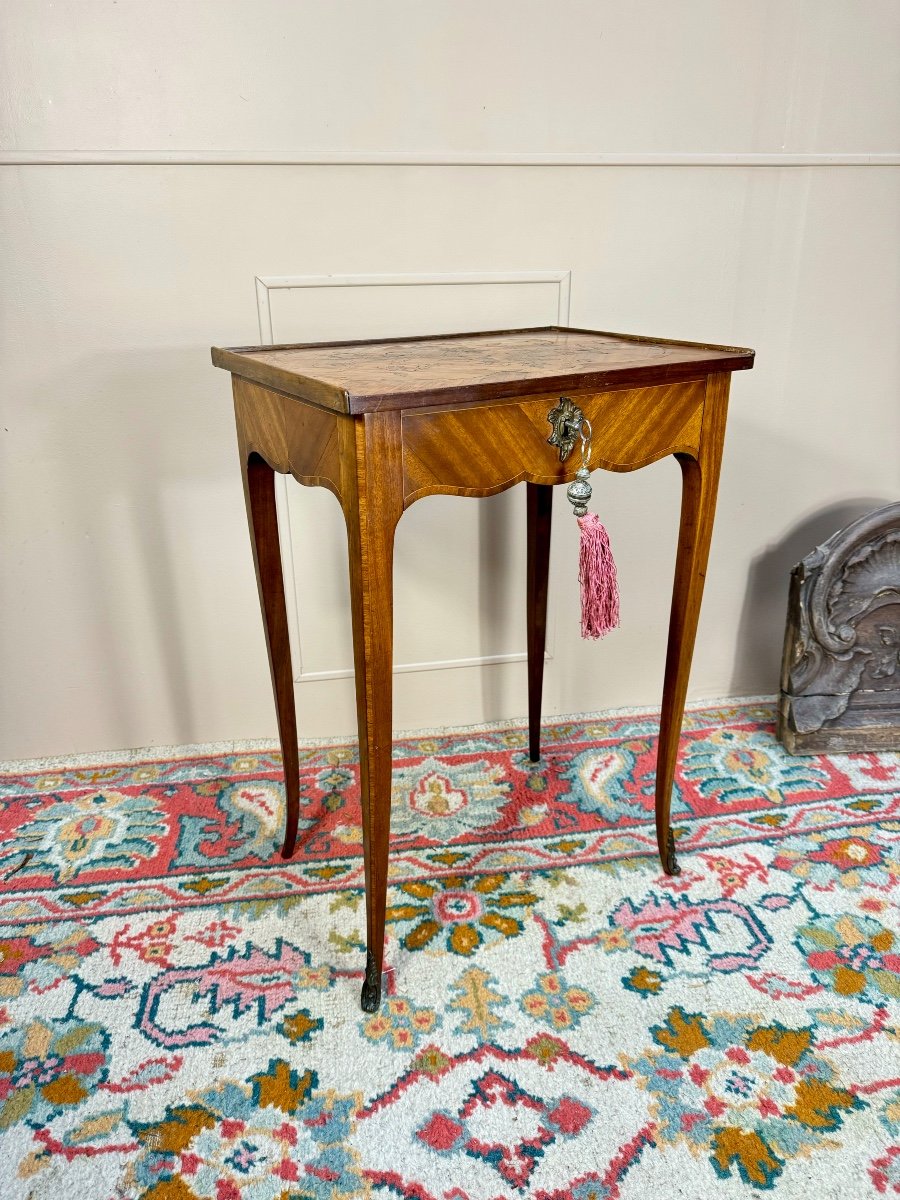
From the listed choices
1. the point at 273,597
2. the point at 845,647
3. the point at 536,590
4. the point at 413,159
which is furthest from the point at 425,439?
the point at 845,647

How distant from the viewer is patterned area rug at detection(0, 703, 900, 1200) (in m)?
1.07

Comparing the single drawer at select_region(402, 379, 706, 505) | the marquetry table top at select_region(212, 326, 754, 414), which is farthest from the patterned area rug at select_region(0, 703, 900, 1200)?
the marquetry table top at select_region(212, 326, 754, 414)

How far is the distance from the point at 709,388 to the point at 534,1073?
38.5 inches

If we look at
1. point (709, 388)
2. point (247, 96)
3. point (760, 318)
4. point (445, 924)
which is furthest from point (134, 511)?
point (760, 318)

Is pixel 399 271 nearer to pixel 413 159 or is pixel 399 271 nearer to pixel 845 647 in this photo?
pixel 413 159

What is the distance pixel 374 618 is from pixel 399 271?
90 cm

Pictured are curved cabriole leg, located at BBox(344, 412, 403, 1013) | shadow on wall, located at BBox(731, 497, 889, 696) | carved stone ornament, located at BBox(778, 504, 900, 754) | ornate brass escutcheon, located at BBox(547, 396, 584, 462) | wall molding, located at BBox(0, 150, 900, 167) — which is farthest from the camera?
shadow on wall, located at BBox(731, 497, 889, 696)

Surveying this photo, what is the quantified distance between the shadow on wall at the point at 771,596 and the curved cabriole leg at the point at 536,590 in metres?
0.61

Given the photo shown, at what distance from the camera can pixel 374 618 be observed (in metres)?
1.11

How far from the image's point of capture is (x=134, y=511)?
179 cm

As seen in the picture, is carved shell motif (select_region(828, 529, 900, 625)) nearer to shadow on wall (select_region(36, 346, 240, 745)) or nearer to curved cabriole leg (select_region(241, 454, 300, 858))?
curved cabriole leg (select_region(241, 454, 300, 858))

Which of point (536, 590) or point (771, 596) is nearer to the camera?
point (536, 590)

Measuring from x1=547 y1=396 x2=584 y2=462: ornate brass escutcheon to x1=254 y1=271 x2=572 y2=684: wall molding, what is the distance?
705 millimetres

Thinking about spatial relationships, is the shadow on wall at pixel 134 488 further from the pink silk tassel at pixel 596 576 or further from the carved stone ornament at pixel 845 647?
the carved stone ornament at pixel 845 647
